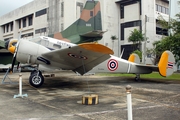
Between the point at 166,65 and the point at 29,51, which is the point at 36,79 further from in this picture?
the point at 166,65

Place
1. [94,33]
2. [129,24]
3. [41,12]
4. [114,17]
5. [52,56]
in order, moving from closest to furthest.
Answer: [52,56], [94,33], [129,24], [114,17], [41,12]

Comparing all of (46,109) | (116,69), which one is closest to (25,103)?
(46,109)

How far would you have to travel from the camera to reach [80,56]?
8977 mm

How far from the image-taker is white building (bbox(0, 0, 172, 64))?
49650mm

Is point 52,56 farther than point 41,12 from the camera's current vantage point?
No

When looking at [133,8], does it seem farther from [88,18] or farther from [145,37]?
[88,18]

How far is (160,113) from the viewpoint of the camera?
5.03 metres

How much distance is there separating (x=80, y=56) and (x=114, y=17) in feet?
160

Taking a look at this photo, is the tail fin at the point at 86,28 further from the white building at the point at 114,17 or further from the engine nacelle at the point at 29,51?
the white building at the point at 114,17

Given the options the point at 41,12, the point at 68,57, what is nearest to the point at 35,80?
the point at 68,57

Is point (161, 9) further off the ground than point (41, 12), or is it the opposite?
point (161, 9)

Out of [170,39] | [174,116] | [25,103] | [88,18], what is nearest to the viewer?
[174,116]

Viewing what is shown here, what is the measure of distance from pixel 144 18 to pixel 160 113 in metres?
47.3

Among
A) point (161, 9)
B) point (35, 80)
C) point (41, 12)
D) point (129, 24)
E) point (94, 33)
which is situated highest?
point (161, 9)
